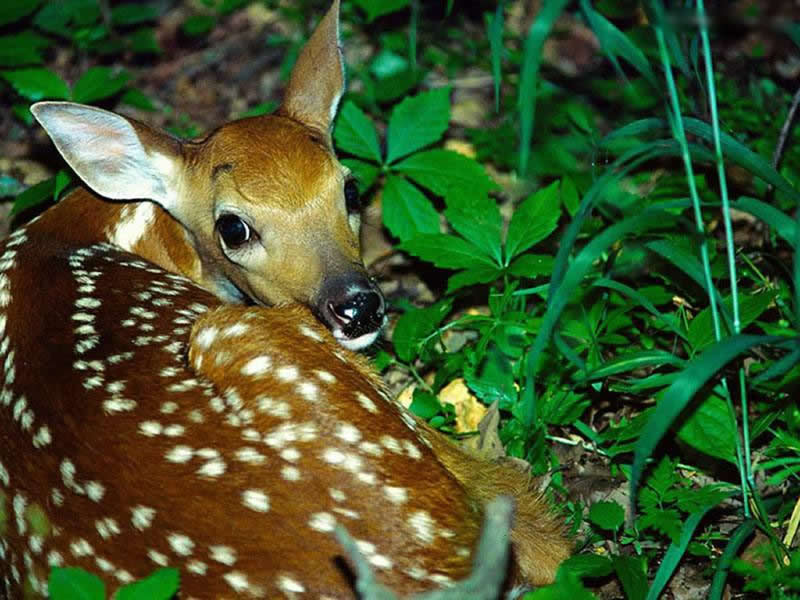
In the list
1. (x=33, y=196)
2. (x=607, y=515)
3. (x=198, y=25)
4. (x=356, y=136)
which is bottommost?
(x=198, y=25)

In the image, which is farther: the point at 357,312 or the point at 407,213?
the point at 407,213

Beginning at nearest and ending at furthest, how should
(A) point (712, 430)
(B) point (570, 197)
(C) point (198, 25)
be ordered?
(A) point (712, 430) → (B) point (570, 197) → (C) point (198, 25)

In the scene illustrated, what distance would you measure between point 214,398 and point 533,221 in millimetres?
1478

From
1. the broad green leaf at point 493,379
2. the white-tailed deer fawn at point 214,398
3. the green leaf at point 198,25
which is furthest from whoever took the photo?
the green leaf at point 198,25

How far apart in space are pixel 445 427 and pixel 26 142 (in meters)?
3.03

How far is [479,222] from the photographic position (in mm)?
4043

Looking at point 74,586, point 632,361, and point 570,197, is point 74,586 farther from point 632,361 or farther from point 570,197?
point 570,197

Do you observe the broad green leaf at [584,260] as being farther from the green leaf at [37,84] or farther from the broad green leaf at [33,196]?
the green leaf at [37,84]

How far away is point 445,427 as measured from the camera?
155 inches

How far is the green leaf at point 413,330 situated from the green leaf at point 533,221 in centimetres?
34

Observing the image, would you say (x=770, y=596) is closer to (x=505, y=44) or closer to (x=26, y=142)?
(x=505, y=44)

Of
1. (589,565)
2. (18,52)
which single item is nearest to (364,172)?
(18,52)

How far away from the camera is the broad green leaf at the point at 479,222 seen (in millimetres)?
4012

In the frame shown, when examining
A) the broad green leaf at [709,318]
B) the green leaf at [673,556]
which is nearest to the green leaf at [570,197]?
the broad green leaf at [709,318]
